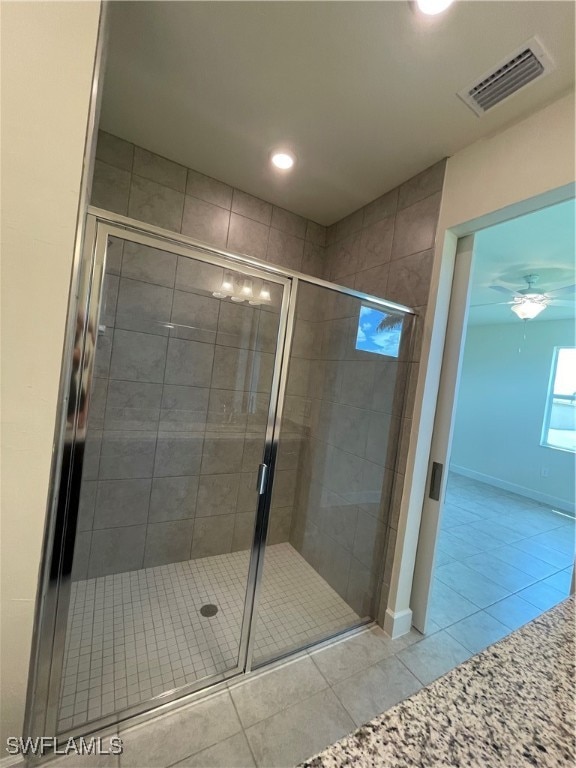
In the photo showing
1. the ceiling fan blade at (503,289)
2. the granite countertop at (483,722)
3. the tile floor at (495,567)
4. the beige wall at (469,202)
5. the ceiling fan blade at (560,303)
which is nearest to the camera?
the granite countertop at (483,722)

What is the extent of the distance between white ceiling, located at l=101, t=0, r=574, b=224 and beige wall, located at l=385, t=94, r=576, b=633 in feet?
0.32

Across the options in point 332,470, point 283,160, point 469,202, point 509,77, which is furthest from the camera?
point 332,470

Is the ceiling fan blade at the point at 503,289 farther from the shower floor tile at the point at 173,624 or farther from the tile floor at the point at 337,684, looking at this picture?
the shower floor tile at the point at 173,624

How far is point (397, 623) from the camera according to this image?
1.72 m

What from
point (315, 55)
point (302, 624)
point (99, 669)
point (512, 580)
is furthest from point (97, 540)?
point (512, 580)

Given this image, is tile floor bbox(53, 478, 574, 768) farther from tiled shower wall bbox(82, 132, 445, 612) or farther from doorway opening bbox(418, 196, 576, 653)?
tiled shower wall bbox(82, 132, 445, 612)

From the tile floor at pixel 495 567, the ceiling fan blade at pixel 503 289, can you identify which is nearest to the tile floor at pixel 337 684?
the tile floor at pixel 495 567

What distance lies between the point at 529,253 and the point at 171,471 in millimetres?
3235

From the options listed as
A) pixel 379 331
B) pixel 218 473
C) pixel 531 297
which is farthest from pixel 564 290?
pixel 218 473

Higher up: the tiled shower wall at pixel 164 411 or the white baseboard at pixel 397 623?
the tiled shower wall at pixel 164 411

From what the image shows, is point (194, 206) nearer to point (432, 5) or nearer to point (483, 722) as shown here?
point (432, 5)

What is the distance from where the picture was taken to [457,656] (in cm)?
161

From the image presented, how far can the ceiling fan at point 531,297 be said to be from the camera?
119 inches

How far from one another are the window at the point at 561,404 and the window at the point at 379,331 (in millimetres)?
4115
